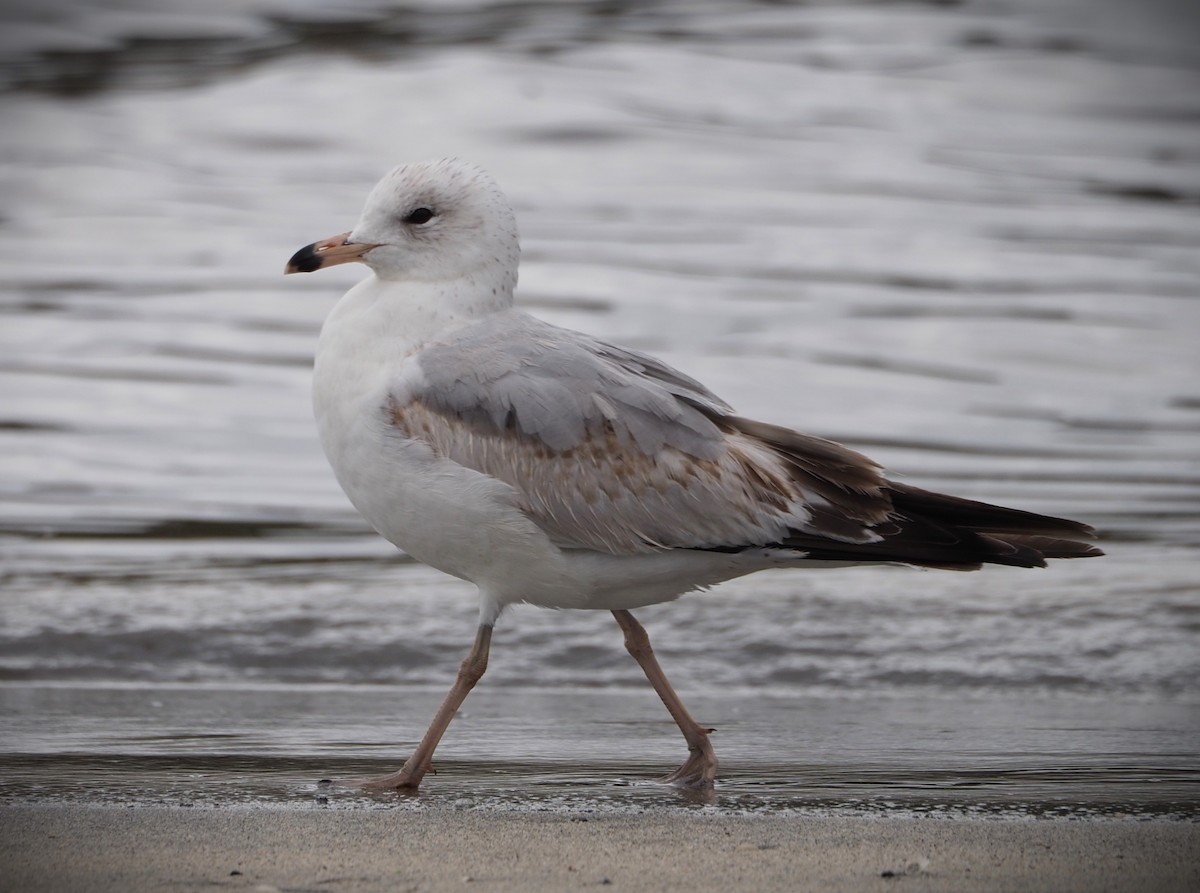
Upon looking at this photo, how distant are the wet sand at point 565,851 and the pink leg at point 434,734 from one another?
282 millimetres

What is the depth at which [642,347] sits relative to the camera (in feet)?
35.6

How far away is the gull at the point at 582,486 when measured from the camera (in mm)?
4867

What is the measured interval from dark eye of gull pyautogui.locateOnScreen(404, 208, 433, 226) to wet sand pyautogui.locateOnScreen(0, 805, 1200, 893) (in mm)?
1770

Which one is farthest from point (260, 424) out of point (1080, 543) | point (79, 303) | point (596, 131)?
point (596, 131)

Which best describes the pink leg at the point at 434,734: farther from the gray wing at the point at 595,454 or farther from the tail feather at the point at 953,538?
the tail feather at the point at 953,538

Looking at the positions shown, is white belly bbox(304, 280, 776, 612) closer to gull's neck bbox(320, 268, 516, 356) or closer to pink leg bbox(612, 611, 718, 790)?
gull's neck bbox(320, 268, 516, 356)

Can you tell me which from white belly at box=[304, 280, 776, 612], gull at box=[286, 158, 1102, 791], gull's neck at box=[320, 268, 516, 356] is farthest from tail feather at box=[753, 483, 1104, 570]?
gull's neck at box=[320, 268, 516, 356]

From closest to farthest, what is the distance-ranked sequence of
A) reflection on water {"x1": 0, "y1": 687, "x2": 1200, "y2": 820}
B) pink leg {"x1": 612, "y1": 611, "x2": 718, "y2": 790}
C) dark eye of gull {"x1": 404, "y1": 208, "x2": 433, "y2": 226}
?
→ reflection on water {"x1": 0, "y1": 687, "x2": 1200, "y2": 820} < pink leg {"x1": 612, "y1": 611, "x2": 718, "y2": 790} < dark eye of gull {"x1": 404, "y1": 208, "x2": 433, "y2": 226}

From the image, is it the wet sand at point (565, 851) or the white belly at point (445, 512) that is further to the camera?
the white belly at point (445, 512)

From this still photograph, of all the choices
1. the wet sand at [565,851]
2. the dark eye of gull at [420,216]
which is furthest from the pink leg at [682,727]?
the dark eye of gull at [420,216]

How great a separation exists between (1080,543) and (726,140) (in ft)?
37.8

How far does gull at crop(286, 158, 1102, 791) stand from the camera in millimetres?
4867

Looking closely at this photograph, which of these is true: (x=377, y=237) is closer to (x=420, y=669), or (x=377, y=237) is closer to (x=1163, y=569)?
(x=420, y=669)

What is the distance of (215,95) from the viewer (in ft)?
58.1
